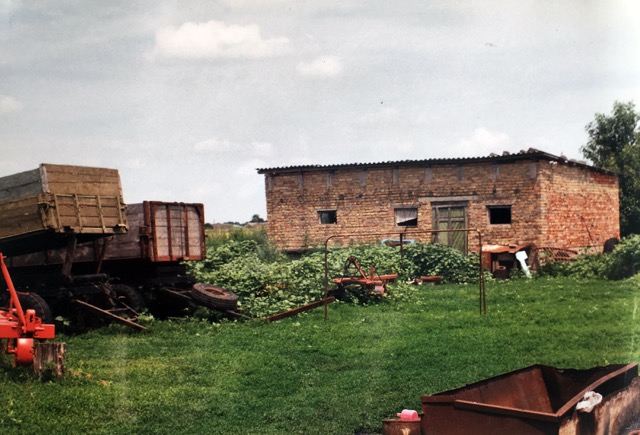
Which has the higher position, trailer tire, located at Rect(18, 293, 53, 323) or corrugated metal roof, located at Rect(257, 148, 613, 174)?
corrugated metal roof, located at Rect(257, 148, 613, 174)

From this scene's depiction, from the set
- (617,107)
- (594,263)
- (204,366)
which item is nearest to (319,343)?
(204,366)

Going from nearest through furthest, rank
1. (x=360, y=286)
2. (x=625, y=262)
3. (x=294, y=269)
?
1. (x=360, y=286)
2. (x=294, y=269)
3. (x=625, y=262)

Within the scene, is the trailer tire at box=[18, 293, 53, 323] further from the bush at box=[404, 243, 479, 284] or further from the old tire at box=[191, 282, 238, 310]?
the bush at box=[404, 243, 479, 284]

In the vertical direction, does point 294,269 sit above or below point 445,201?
below

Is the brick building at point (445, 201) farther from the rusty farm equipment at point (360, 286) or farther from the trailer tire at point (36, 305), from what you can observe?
the trailer tire at point (36, 305)

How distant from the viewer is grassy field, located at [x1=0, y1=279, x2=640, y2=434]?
7.45m

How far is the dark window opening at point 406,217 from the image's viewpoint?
954 inches

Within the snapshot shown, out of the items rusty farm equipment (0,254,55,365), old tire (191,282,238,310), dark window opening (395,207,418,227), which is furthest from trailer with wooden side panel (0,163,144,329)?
dark window opening (395,207,418,227)

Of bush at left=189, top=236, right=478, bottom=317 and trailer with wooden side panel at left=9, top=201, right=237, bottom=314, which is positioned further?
bush at left=189, top=236, right=478, bottom=317

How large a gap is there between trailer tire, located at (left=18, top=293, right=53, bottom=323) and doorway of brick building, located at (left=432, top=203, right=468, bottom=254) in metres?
15.0

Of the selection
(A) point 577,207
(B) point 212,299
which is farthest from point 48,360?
(A) point 577,207

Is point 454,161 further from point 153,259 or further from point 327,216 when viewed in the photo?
point 153,259

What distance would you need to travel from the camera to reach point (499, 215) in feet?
77.7

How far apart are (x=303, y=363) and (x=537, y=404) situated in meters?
3.68
